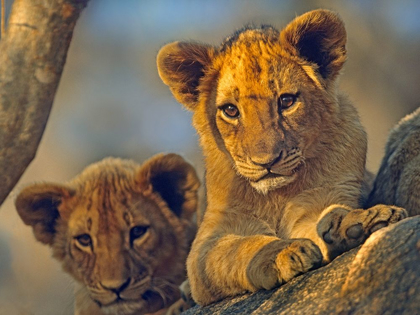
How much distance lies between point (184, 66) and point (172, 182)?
0.90 m

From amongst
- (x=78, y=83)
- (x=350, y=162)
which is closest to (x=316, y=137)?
(x=350, y=162)

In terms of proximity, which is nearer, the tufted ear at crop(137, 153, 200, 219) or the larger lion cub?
the larger lion cub

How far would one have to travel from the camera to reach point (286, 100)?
3.87m

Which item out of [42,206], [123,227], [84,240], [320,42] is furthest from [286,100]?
[42,206]

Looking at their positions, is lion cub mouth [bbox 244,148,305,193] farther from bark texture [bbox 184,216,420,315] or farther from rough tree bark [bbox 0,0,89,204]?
rough tree bark [bbox 0,0,89,204]

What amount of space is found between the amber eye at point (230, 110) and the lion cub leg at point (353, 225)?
0.77 m

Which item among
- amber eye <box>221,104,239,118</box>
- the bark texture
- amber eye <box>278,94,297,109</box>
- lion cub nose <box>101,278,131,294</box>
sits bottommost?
the bark texture

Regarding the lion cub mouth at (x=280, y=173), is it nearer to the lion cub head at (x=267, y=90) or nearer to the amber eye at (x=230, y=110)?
the lion cub head at (x=267, y=90)

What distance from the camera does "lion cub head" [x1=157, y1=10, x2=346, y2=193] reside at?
149 inches

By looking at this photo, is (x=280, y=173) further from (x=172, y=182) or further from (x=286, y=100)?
(x=172, y=182)

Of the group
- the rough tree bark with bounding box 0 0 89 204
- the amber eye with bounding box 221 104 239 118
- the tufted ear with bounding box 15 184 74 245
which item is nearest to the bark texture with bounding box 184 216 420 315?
the amber eye with bounding box 221 104 239 118

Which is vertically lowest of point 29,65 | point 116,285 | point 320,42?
point 116,285

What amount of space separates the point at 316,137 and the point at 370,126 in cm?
497

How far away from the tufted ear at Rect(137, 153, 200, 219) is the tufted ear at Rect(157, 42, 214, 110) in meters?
0.58
